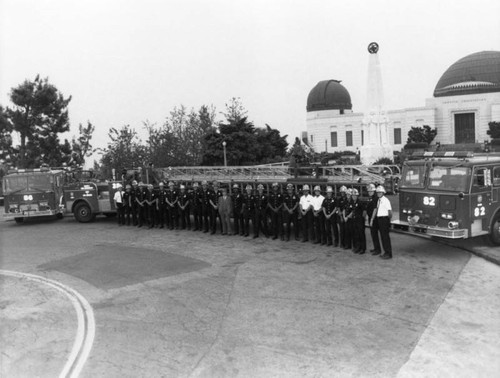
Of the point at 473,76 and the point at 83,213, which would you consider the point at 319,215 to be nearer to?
the point at 83,213

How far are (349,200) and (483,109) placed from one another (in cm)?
6252

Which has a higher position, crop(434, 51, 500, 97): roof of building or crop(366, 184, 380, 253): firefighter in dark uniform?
crop(434, 51, 500, 97): roof of building

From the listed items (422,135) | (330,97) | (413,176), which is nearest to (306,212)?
(413,176)

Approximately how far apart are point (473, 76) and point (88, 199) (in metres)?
62.7

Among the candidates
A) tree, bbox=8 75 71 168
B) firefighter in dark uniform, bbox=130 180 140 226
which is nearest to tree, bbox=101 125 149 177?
tree, bbox=8 75 71 168

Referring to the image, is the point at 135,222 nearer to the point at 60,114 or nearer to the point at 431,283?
the point at 431,283

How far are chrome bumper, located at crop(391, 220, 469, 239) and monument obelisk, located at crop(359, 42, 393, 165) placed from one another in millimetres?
32659

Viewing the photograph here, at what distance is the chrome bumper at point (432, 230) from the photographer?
1109 cm

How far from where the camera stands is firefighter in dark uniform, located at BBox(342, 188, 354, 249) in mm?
12070

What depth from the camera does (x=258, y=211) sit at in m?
14.3

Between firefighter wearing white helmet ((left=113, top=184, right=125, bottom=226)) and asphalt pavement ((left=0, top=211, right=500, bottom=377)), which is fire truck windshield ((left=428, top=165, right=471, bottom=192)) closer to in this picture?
asphalt pavement ((left=0, top=211, right=500, bottom=377))

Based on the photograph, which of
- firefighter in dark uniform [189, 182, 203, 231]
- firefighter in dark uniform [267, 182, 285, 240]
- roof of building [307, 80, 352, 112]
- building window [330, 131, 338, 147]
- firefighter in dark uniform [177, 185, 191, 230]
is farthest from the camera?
roof of building [307, 80, 352, 112]

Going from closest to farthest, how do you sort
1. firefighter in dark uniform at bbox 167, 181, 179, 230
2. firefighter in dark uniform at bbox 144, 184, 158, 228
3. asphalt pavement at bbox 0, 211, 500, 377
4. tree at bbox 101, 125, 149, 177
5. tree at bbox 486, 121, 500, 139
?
asphalt pavement at bbox 0, 211, 500, 377, firefighter in dark uniform at bbox 167, 181, 179, 230, firefighter in dark uniform at bbox 144, 184, 158, 228, tree at bbox 101, 125, 149, 177, tree at bbox 486, 121, 500, 139

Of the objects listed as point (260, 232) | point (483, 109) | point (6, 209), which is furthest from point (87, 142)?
point (483, 109)
